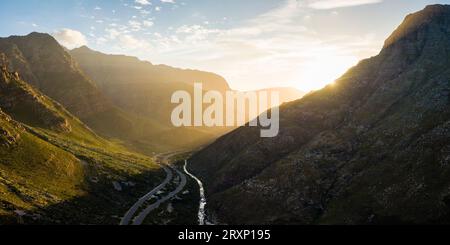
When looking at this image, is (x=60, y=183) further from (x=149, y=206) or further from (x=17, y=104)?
(x=17, y=104)

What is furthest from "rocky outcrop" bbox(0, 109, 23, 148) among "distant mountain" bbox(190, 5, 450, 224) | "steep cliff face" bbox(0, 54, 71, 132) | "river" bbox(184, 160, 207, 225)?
"distant mountain" bbox(190, 5, 450, 224)

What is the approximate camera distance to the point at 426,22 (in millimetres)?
180500

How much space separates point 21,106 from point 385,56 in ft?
544

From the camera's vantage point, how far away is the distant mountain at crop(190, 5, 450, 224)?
9019 cm

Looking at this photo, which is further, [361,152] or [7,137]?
[7,137]

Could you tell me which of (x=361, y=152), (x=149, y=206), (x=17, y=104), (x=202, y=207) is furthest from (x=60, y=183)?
(x=17, y=104)

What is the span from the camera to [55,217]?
9169 centimetres

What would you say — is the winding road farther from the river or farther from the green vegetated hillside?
the river

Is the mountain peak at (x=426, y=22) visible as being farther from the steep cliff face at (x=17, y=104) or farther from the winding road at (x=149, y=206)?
the steep cliff face at (x=17, y=104)

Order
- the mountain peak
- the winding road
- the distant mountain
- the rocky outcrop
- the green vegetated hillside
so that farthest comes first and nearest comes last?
1. the mountain peak
2. the rocky outcrop
3. the winding road
4. the green vegetated hillside
5. the distant mountain

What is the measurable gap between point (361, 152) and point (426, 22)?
94213 mm

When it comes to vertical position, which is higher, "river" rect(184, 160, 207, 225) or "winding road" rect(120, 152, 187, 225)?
"winding road" rect(120, 152, 187, 225)

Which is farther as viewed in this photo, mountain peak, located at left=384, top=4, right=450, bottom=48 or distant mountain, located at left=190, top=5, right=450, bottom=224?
mountain peak, located at left=384, top=4, right=450, bottom=48

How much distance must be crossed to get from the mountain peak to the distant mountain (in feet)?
1.31
